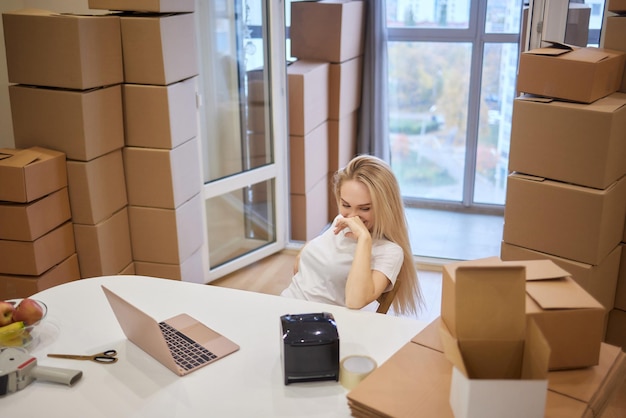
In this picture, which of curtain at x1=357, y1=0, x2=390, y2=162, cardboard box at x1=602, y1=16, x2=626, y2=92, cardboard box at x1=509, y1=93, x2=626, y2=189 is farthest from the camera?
curtain at x1=357, y1=0, x2=390, y2=162

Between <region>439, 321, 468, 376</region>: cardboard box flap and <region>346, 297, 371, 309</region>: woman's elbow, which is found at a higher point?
<region>439, 321, 468, 376</region>: cardboard box flap

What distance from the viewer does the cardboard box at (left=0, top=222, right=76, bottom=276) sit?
277 centimetres

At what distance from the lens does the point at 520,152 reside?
105 inches

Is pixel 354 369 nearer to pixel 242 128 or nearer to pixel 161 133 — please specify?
pixel 161 133

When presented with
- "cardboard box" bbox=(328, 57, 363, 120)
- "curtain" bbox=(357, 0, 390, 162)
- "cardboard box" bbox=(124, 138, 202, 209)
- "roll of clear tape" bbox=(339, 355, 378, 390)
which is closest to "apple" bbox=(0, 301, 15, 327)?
"roll of clear tape" bbox=(339, 355, 378, 390)

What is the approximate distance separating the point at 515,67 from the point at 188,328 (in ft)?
12.4

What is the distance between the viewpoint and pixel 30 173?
2.70 m

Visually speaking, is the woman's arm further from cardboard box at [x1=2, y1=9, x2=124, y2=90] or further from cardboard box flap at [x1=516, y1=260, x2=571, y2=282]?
cardboard box at [x1=2, y1=9, x2=124, y2=90]

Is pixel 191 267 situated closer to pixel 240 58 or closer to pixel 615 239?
pixel 240 58

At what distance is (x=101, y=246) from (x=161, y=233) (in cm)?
35

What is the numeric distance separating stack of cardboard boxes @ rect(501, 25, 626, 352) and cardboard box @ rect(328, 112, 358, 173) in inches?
79.6

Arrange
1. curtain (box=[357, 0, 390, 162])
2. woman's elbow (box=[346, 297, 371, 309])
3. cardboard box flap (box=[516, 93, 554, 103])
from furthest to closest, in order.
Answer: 1. curtain (box=[357, 0, 390, 162])
2. cardboard box flap (box=[516, 93, 554, 103])
3. woman's elbow (box=[346, 297, 371, 309])

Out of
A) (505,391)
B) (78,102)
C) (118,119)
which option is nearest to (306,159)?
(118,119)

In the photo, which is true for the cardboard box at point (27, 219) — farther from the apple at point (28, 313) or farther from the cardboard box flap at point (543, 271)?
the cardboard box flap at point (543, 271)
